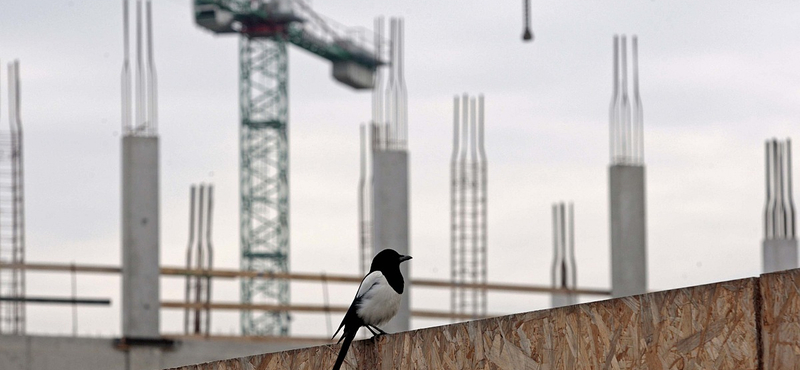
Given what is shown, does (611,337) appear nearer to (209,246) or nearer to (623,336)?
(623,336)

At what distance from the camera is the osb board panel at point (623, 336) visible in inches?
217

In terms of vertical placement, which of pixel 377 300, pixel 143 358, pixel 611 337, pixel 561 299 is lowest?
pixel 143 358

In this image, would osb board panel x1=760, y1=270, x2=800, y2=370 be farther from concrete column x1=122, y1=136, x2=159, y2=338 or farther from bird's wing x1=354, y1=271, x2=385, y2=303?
concrete column x1=122, y1=136, x2=159, y2=338

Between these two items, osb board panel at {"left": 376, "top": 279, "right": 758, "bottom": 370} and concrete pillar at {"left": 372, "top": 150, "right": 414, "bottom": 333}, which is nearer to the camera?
osb board panel at {"left": 376, "top": 279, "right": 758, "bottom": 370}

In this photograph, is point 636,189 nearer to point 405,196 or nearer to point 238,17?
point 405,196

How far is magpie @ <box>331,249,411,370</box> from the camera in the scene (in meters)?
6.48

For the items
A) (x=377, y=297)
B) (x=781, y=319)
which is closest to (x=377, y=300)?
(x=377, y=297)

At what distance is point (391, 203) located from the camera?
16.8 meters

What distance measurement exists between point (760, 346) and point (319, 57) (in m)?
48.2

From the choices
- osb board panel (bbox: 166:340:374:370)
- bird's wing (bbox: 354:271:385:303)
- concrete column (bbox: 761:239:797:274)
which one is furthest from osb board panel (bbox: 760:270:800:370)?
concrete column (bbox: 761:239:797:274)

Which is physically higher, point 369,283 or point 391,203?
point 391,203

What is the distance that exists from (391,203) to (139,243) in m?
3.26

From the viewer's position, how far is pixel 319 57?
53.0 m

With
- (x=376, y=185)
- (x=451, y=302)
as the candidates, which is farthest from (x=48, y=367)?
(x=451, y=302)
